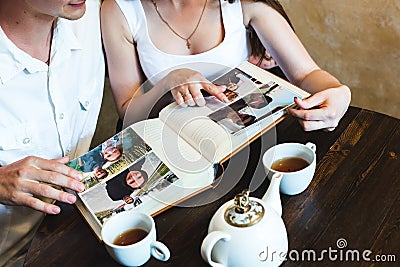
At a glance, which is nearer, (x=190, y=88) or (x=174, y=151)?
(x=174, y=151)

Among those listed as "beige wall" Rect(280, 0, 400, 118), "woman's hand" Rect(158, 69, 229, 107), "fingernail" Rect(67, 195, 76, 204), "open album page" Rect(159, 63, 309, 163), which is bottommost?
"beige wall" Rect(280, 0, 400, 118)

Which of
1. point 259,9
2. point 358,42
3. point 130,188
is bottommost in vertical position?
point 358,42

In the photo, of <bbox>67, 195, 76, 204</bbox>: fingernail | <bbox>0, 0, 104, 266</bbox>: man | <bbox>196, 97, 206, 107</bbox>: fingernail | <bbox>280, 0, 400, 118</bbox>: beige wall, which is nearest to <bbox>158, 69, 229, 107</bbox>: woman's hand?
<bbox>196, 97, 206, 107</bbox>: fingernail

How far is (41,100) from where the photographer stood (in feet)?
4.11

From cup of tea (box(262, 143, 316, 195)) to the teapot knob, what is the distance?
17 centimetres

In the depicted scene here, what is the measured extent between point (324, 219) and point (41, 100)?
69cm

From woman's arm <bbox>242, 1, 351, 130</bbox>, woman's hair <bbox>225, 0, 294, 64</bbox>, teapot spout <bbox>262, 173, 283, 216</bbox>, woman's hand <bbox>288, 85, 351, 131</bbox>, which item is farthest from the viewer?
woman's hair <bbox>225, 0, 294, 64</bbox>

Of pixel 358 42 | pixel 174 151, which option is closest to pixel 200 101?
pixel 174 151

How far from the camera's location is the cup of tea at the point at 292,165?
1.04 meters

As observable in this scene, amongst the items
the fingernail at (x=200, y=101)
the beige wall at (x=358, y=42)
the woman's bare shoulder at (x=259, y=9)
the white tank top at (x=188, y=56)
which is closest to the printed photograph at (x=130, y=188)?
the fingernail at (x=200, y=101)

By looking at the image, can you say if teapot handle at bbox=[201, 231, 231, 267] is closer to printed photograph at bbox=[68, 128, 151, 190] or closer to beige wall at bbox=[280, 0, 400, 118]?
printed photograph at bbox=[68, 128, 151, 190]

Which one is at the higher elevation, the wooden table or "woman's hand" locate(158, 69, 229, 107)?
"woman's hand" locate(158, 69, 229, 107)

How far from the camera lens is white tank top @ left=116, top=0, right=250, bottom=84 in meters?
1.42

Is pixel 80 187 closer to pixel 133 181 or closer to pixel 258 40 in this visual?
pixel 133 181
